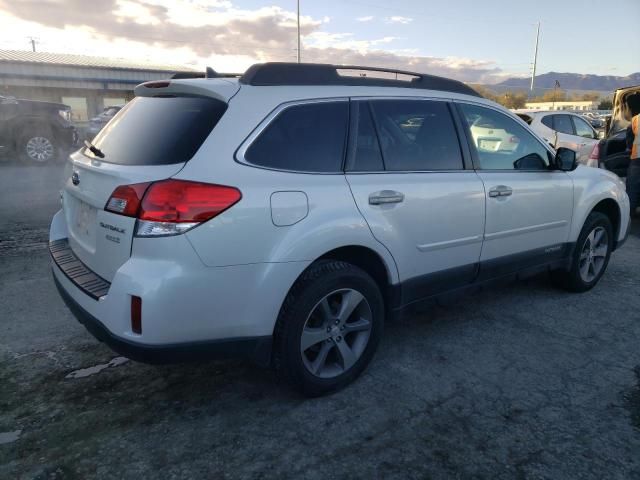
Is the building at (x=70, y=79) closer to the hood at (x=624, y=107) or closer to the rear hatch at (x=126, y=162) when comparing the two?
the hood at (x=624, y=107)

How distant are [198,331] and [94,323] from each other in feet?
1.81

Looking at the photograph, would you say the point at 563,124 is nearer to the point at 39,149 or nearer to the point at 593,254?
the point at 593,254

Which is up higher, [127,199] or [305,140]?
[305,140]

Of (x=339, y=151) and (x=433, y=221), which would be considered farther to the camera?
(x=433, y=221)

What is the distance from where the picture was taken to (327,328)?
9.09 ft

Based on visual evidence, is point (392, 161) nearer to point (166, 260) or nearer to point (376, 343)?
point (376, 343)

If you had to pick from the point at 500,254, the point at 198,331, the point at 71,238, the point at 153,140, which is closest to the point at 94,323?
the point at 198,331

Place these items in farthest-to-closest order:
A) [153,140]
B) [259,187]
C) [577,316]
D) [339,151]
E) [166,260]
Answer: [577,316] → [339,151] → [153,140] → [259,187] → [166,260]

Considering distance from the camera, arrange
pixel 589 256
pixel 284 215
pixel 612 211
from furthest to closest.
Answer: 1. pixel 612 211
2. pixel 589 256
3. pixel 284 215

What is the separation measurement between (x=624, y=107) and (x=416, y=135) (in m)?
8.28

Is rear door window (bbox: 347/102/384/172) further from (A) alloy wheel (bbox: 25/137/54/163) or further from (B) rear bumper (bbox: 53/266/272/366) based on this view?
(A) alloy wheel (bbox: 25/137/54/163)

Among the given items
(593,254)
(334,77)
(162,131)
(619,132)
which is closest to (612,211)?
(593,254)

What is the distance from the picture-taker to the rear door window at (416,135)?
308cm

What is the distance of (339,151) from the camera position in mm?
2830
